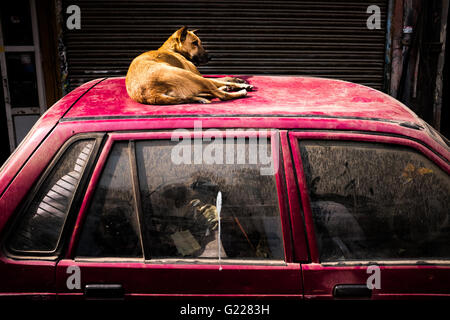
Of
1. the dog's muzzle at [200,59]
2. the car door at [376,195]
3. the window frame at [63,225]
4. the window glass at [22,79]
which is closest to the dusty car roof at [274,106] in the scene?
the car door at [376,195]

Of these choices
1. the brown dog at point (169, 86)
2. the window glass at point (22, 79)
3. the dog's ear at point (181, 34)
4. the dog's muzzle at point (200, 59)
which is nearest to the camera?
the brown dog at point (169, 86)

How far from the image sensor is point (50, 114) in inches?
73.8

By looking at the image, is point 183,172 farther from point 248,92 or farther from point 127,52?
Result: point 127,52

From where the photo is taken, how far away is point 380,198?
1730 mm

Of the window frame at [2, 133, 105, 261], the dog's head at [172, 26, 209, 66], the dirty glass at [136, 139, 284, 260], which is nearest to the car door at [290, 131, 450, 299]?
the dirty glass at [136, 139, 284, 260]

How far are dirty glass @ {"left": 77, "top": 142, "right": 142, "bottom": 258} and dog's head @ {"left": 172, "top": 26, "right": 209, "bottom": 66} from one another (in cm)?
164

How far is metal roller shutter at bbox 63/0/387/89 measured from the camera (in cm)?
569

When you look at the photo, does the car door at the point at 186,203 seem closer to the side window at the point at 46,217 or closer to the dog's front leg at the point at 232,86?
the side window at the point at 46,217

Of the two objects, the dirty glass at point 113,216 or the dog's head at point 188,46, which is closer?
the dirty glass at point 113,216

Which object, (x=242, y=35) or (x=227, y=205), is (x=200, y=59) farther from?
(x=242, y=35)

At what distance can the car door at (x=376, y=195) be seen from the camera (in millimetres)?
1714

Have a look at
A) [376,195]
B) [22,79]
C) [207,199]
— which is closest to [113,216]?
[207,199]
